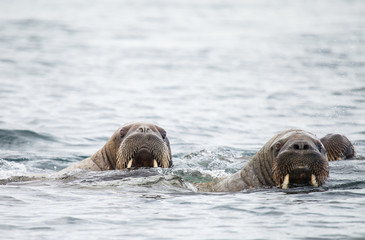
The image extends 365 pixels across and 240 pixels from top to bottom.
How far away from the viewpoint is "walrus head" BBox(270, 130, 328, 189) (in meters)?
8.45

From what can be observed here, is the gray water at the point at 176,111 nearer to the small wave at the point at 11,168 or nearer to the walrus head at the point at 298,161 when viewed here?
the small wave at the point at 11,168

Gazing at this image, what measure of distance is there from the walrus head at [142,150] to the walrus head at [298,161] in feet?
6.19

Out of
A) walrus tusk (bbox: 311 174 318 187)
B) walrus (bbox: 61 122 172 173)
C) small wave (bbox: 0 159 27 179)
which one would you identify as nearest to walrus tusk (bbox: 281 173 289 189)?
walrus tusk (bbox: 311 174 318 187)

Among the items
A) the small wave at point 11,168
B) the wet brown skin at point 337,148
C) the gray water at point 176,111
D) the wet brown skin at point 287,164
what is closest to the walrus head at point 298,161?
the wet brown skin at point 287,164

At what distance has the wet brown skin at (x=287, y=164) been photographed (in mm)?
8469

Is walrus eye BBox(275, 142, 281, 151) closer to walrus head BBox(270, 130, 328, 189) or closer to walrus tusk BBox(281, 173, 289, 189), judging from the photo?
walrus head BBox(270, 130, 328, 189)

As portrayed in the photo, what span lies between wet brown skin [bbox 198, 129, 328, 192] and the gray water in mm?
228

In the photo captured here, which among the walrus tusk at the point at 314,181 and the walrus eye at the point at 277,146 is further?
the walrus eye at the point at 277,146

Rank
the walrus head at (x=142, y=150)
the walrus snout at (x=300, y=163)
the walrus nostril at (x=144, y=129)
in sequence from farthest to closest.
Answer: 1. the walrus nostril at (x=144, y=129)
2. the walrus head at (x=142, y=150)
3. the walrus snout at (x=300, y=163)

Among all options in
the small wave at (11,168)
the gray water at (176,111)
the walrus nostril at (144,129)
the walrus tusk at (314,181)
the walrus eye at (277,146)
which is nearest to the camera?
the gray water at (176,111)

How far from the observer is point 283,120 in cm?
1853

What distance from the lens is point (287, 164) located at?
8.52 m

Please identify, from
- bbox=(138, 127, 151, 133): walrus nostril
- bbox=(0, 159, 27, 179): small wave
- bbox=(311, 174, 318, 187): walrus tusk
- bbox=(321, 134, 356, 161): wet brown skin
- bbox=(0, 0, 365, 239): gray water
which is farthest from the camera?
bbox=(0, 159, 27, 179): small wave

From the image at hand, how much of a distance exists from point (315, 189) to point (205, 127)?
9573mm
